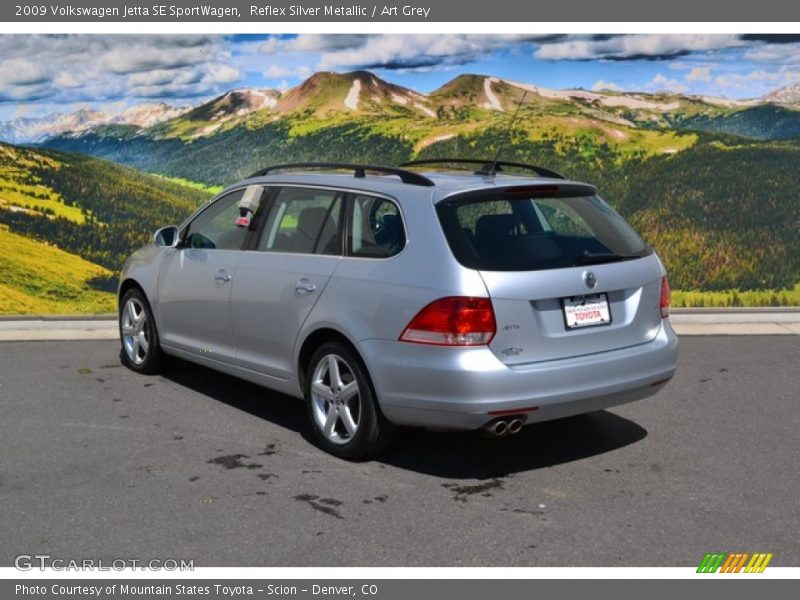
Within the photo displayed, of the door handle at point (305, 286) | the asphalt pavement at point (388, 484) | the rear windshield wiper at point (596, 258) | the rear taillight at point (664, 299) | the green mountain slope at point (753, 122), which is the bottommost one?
the asphalt pavement at point (388, 484)

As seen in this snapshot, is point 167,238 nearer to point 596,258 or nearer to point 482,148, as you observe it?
point 596,258

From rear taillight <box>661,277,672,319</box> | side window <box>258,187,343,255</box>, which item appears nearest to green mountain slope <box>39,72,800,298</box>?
side window <box>258,187,343,255</box>

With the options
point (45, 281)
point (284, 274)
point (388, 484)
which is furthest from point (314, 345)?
point (45, 281)

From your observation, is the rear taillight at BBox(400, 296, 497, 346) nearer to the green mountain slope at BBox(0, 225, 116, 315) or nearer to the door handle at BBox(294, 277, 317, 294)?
the door handle at BBox(294, 277, 317, 294)

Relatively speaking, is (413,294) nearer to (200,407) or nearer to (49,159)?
(200,407)

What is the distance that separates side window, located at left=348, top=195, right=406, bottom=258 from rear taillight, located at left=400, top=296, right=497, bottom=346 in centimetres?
55

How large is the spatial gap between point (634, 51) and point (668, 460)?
803 centimetres

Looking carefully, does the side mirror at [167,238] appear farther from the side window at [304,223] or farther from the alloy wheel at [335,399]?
the alloy wheel at [335,399]

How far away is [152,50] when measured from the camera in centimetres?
1255

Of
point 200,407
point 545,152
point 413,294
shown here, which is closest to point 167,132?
point 545,152

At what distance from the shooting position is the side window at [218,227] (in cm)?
731

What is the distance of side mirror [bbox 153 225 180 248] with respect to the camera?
26.0 ft

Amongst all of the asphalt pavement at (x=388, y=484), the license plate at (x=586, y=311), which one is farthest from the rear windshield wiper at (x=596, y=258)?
the asphalt pavement at (x=388, y=484)

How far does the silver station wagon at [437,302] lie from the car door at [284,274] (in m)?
0.01
